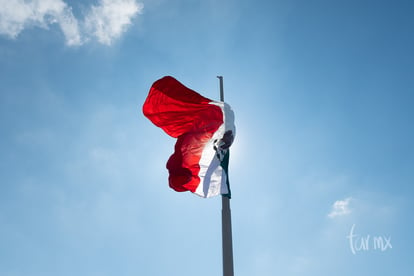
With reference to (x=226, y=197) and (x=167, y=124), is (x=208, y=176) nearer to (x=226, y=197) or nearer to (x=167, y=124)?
(x=226, y=197)

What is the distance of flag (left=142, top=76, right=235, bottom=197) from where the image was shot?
1260cm

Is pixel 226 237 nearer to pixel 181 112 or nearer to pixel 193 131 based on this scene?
pixel 193 131

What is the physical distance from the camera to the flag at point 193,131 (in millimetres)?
12602

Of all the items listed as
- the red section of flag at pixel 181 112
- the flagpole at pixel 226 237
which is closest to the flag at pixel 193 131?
the red section of flag at pixel 181 112

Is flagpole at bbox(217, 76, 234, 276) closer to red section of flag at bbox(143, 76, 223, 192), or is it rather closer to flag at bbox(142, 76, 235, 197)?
flag at bbox(142, 76, 235, 197)

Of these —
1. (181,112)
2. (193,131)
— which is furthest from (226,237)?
(181,112)

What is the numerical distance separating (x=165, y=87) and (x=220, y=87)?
2.10m

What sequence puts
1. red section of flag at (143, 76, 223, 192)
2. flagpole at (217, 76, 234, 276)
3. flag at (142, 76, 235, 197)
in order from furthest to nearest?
1. red section of flag at (143, 76, 223, 192)
2. flag at (142, 76, 235, 197)
3. flagpole at (217, 76, 234, 276)

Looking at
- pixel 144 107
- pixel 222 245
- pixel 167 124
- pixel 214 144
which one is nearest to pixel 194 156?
pixel 214 144

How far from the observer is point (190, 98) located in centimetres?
1394

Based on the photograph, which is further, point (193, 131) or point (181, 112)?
point (181, 112)

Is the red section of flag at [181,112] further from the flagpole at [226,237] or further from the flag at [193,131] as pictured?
the flagpole at [226,237]

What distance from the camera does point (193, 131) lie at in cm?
1370

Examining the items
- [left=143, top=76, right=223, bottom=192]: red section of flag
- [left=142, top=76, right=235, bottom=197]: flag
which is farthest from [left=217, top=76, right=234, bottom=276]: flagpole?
[left=143, top=76, right=223, bottom=192]: red section of flag
